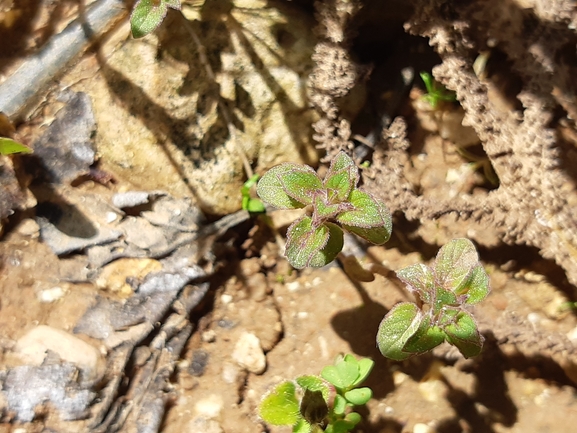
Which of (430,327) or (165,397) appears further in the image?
(165,397)

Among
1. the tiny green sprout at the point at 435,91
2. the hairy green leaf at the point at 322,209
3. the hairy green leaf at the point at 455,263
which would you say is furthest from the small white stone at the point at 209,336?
the tiny green sprout at the point at 435,91

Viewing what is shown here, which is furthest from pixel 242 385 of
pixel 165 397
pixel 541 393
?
pixel 541 393

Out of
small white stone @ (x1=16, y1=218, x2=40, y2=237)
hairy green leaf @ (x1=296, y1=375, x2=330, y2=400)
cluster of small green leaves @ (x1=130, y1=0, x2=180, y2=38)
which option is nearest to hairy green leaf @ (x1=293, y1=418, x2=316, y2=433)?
hairy green leaf @ (x1=296, y1=375, x2=330, y2=400)

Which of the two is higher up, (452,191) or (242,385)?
(452,191)

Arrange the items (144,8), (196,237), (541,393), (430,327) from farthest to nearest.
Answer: (196,237)
(541,393)
(144,8)
(430,327)

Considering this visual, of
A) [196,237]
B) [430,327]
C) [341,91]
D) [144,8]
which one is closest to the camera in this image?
[430,327]

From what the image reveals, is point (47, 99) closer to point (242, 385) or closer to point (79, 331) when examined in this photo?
point (79, 331)

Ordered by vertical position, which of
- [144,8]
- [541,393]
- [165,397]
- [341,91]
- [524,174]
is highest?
[144,8]
